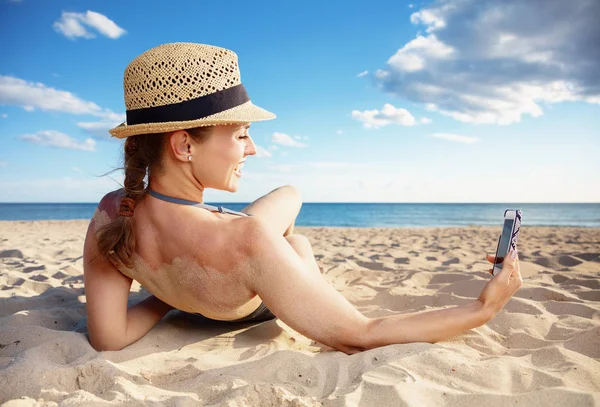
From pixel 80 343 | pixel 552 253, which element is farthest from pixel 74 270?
pixel 552 253

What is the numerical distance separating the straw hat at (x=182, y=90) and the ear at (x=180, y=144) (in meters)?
0.06

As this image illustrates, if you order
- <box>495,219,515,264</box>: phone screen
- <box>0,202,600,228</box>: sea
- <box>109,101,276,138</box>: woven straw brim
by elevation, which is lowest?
<box>0,202,600,228</box>: sea

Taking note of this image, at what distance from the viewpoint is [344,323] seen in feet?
6.86

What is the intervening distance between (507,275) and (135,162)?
1914 mm

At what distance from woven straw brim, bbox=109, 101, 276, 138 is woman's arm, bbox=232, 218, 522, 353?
478mm

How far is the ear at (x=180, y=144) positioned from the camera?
2.07 m

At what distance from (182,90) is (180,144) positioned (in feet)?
0.81

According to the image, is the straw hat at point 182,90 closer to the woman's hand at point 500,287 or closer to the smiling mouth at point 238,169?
the smiling mouth at point 238,169

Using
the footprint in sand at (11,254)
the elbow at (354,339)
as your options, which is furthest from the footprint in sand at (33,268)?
the elbow at (354,339)

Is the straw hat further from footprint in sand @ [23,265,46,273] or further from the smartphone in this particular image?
footprint in sand @ [23,265,46,273]

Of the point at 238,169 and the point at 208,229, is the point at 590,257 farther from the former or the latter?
the point at 208,229

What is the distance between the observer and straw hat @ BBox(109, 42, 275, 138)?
6.60 feet

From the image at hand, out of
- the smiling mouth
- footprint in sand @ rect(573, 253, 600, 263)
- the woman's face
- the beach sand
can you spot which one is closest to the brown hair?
the woman's face

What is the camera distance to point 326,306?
2.03m
